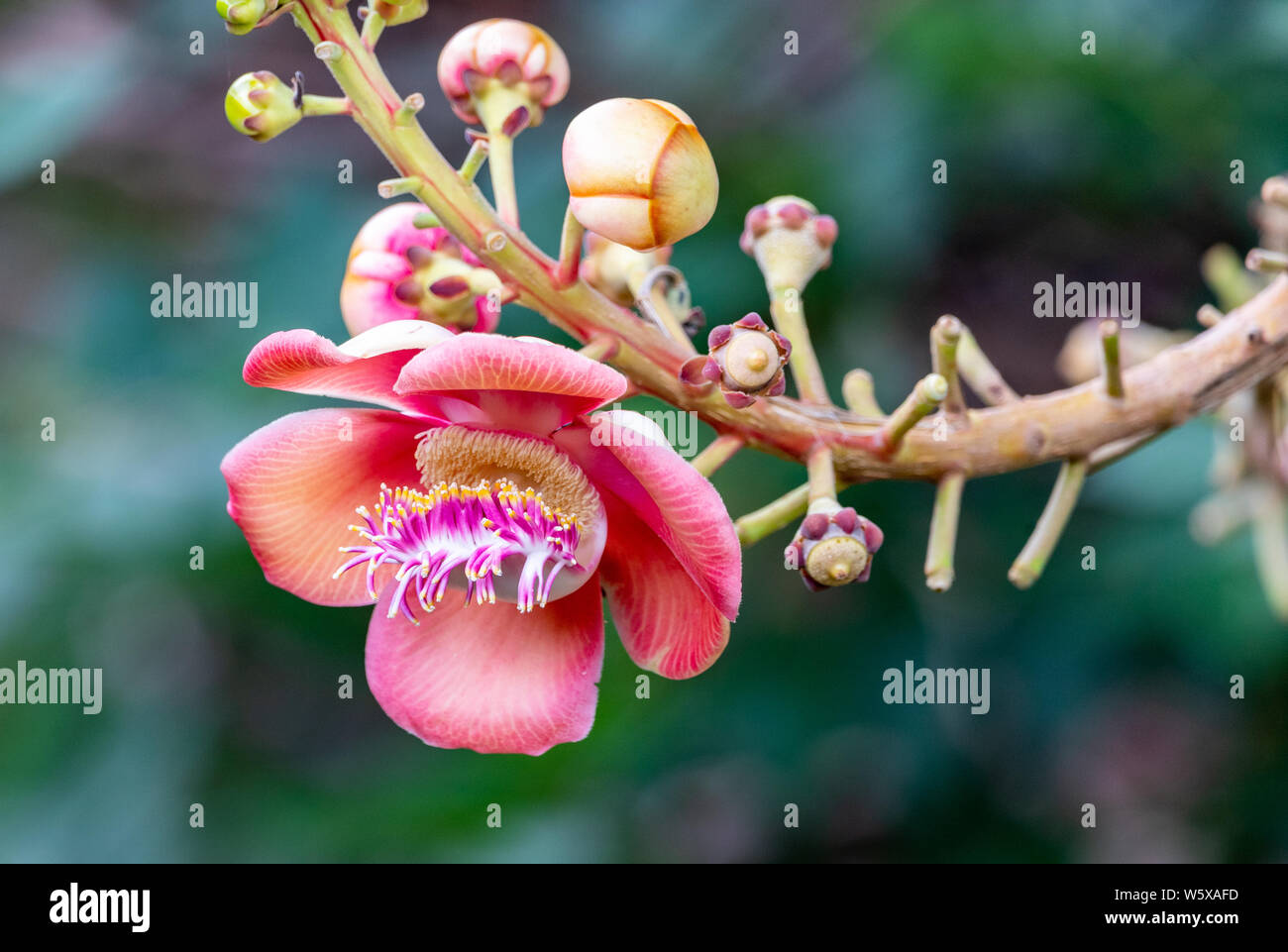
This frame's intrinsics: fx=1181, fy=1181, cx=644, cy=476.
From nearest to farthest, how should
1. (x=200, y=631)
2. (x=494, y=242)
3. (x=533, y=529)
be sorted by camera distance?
(x=494, y=242) < (x=533, y=529) < (x=200, y=631)

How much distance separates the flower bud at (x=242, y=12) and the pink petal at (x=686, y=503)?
0.44m

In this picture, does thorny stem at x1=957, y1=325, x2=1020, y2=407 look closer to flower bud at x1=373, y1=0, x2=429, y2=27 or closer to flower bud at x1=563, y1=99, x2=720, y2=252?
flower bud at x1=563, y1=99, x2=720, y2=252

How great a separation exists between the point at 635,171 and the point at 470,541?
401 mm

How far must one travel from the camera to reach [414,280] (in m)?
1.17

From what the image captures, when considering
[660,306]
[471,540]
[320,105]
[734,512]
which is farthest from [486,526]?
[734,512]

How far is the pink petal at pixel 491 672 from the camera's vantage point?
1.21m

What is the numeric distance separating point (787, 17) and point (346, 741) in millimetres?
1900

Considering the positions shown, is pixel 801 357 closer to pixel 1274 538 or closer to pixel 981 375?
pixel 981 375

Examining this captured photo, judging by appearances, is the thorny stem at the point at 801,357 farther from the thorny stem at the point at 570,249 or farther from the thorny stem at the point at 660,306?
the thorny stem at the point at 570,249

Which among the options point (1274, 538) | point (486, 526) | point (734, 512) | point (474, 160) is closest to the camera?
point (474, 160)

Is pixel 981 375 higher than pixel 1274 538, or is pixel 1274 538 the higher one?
pixel 981 375

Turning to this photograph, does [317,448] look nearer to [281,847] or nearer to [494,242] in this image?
[494,242]
